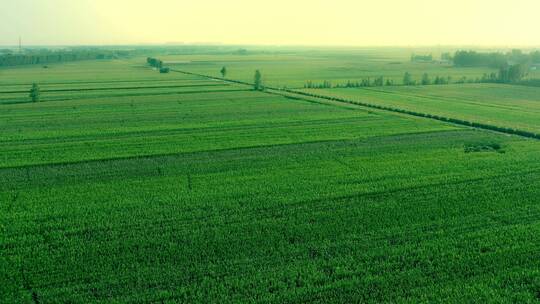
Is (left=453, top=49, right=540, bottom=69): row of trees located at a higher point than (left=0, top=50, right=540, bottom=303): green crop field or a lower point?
higher

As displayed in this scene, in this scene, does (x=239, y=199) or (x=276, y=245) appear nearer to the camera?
(x=276, y=245)

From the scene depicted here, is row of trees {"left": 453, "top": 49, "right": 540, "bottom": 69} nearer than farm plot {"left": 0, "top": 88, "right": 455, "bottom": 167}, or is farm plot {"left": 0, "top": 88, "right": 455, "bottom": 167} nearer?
farm plot {"left": 0, "top": 88, "right": 455, "bottom": 167}

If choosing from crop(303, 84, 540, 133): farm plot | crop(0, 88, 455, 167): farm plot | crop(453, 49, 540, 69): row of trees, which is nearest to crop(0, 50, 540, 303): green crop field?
crop(0, 88, 455, 167): farm plot

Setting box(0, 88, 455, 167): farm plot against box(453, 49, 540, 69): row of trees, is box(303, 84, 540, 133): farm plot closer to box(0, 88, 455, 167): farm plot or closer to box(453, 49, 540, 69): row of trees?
box(0, 88, 455, 167): farm plot

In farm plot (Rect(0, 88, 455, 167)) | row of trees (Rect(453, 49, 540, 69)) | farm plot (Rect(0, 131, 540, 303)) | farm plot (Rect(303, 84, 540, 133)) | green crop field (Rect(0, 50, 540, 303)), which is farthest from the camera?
row of trees (Rect(453, 49, 540, 69))

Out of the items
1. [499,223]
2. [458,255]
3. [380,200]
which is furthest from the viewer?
[380,200]

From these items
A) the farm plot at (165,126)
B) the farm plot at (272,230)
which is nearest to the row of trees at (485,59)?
the farm plot at (165,126)

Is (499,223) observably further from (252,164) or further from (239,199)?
(252,164)

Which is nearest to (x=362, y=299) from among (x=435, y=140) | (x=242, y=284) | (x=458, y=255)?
(x=242, y=284)
